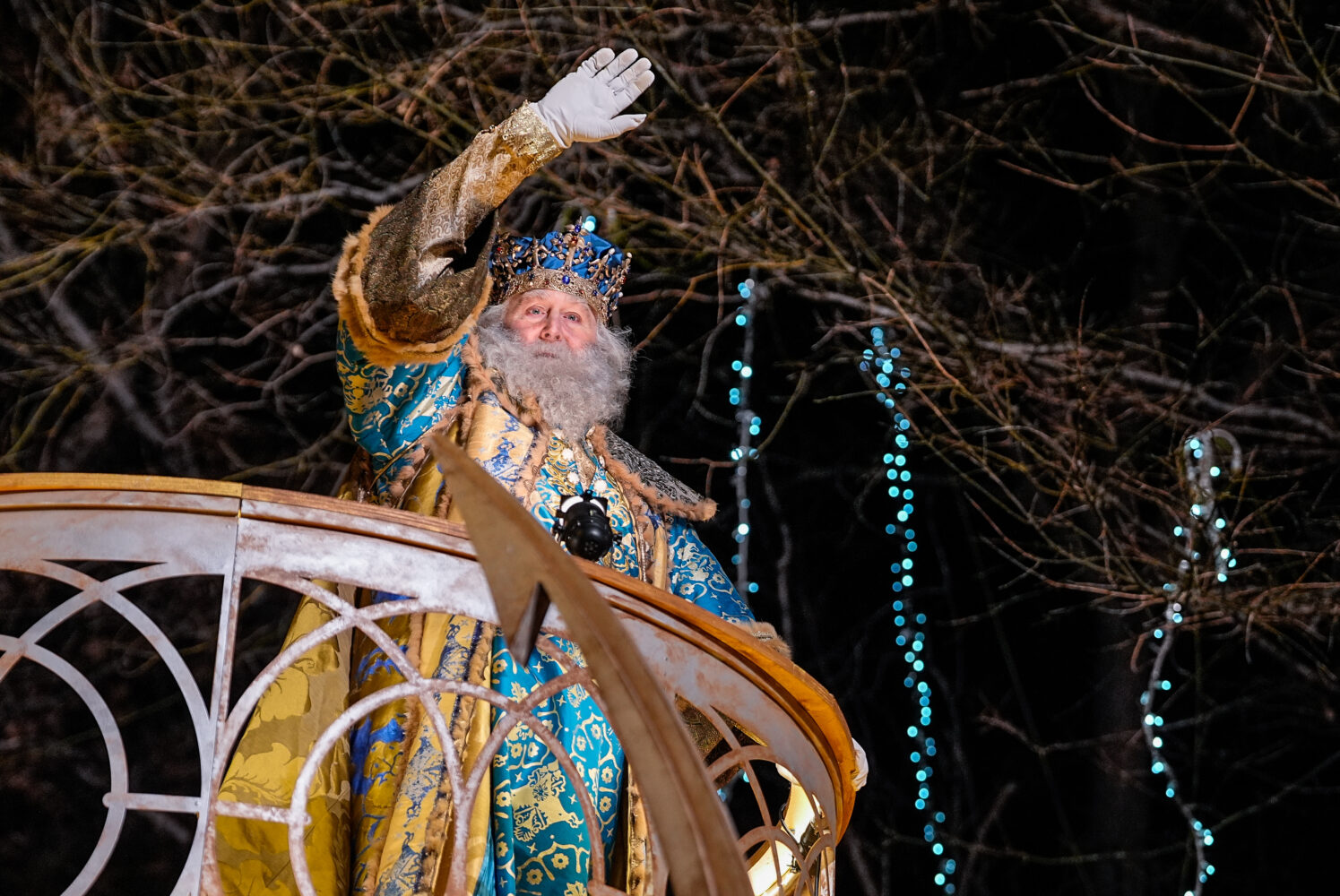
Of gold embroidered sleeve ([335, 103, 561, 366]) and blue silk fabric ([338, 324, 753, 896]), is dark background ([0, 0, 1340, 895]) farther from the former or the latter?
gold embroidered sleeve ([335, 103, 561, 366])

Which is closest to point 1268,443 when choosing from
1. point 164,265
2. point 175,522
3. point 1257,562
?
point 1257,562

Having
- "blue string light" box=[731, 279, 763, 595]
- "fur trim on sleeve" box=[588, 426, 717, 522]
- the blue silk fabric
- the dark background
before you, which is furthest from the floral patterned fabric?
"blue string light" box=[731, 279, 763, 595]

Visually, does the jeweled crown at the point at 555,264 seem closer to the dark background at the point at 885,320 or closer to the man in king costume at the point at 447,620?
the man in king costume at the point at 447,620

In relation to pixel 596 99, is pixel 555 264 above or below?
above

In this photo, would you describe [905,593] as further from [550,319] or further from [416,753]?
[416,753]

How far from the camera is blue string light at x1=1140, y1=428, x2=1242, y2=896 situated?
4.30 meters

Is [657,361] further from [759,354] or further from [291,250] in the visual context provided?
[291,250]

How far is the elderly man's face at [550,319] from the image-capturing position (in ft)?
10.6

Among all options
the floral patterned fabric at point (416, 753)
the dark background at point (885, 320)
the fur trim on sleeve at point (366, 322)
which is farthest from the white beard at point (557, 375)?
the dark background at point (885, 320)

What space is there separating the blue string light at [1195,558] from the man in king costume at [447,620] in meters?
1.78

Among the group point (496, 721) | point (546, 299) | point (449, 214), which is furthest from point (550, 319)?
point (496, 721)

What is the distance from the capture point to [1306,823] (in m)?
4.41

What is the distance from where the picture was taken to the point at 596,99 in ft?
8.89

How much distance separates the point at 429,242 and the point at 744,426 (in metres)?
2.18
